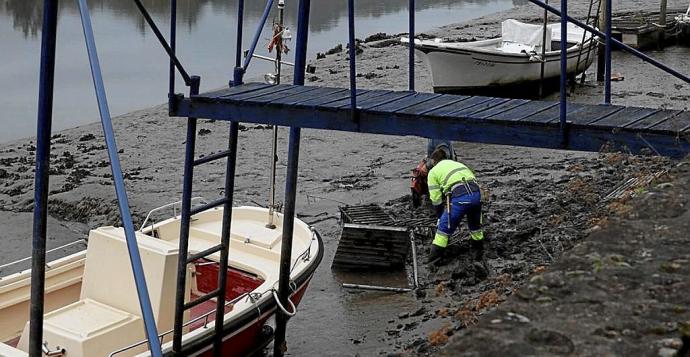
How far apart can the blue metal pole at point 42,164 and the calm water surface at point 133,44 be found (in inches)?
593

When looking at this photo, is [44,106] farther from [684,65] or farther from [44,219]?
[684,65]

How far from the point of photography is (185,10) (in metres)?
45.0

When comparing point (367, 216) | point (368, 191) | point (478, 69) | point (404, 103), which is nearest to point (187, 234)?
point (404, 103)

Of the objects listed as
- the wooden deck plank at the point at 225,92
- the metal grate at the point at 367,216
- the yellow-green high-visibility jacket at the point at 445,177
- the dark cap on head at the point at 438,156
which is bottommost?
the metal grate at the point at 367,216

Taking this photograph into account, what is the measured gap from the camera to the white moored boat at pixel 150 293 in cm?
809

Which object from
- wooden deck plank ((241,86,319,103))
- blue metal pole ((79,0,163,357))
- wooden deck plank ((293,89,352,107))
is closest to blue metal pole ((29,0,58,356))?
blue metal pole ((79,0,163,357))

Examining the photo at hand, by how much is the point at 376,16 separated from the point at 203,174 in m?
32.4

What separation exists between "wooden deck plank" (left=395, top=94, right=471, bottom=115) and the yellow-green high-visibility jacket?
11.5 feet

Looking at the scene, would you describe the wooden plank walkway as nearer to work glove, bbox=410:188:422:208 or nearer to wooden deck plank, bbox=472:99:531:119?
wooden deck plank, bbox=472:99:531:119

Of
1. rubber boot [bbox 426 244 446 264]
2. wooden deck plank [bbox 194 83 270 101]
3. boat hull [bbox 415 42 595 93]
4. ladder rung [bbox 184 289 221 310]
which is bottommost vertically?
rubber boot [bbox 426 244 446 264]

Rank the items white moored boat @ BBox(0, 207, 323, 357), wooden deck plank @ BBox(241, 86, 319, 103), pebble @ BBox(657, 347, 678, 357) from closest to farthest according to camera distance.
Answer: pebble @ BBox(657, 347, 678, 357), wooden deck plank @ BBox(241, 86, 319, 103), white moored boat @ BBox(0, 207, 323, 357)

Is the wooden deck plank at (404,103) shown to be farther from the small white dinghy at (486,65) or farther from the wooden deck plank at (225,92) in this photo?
the small white dinghy at (486,65)

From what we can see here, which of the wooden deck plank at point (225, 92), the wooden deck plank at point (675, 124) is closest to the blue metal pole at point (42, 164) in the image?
the wooden deck plank at point (225, 92)

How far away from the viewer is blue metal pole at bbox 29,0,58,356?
23.7ft
